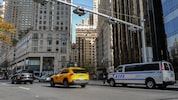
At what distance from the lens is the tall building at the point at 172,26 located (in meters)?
37.0

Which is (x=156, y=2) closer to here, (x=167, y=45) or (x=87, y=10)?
(x=167, y=45)

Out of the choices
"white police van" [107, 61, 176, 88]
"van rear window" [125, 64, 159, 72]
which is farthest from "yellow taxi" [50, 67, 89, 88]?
"van rear window" [125, 64, 159, 72]

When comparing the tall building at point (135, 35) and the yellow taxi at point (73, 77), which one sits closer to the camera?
the yellow taxi at point (73, 77)

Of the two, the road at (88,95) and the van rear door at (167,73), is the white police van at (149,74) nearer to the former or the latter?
the van rear door at (167,73)

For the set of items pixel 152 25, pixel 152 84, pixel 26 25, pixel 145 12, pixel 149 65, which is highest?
pixel 26 25

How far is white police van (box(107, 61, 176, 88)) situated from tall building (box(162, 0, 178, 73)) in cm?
1918

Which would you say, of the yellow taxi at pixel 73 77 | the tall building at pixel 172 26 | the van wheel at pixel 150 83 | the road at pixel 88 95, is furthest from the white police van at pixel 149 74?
the tall building at pixel 172 26

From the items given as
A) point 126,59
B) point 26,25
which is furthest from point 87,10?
point 26,25

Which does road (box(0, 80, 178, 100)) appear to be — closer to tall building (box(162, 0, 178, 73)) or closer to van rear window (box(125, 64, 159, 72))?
van rear window (box(125, 64, 159, 72))

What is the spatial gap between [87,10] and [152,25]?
109 ft

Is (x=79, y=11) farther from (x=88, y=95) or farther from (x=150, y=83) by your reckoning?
(x=150, y=83)

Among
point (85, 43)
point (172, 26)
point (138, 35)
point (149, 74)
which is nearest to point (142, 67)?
point (149, 74)

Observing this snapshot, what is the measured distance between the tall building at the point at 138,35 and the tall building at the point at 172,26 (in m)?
2.49

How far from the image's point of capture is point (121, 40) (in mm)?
71438
